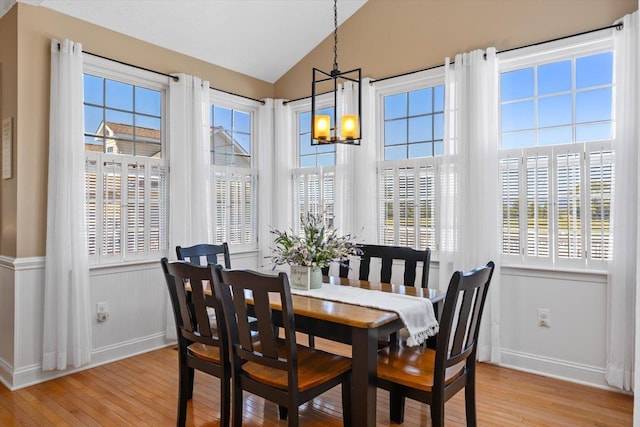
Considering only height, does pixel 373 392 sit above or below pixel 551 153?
below

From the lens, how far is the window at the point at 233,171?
184 inches

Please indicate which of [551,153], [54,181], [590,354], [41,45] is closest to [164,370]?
[54,181]

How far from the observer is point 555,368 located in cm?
333

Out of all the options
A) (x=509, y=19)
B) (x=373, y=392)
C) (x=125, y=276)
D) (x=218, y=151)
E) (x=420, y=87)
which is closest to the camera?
(x=373, y=392)

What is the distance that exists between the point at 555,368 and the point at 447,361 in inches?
69.1

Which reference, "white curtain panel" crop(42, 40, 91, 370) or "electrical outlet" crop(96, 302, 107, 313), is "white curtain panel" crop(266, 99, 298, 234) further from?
"white curtain panel" crop(42, 40, 91, 370)

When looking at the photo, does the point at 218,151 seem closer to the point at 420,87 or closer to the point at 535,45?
the point at 420,87

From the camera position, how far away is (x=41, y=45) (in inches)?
131

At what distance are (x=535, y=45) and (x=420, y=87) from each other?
1.03 meters

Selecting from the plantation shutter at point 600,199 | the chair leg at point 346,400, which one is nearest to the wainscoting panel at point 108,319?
the chair leg at point 346,400

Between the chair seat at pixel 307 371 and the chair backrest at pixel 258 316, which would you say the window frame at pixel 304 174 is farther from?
the chair backrest at pixel 258 316

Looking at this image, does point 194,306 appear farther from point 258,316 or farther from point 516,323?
point 516,323

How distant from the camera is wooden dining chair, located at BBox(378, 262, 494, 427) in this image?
206 cm

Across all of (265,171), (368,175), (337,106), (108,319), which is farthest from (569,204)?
(108,319)
